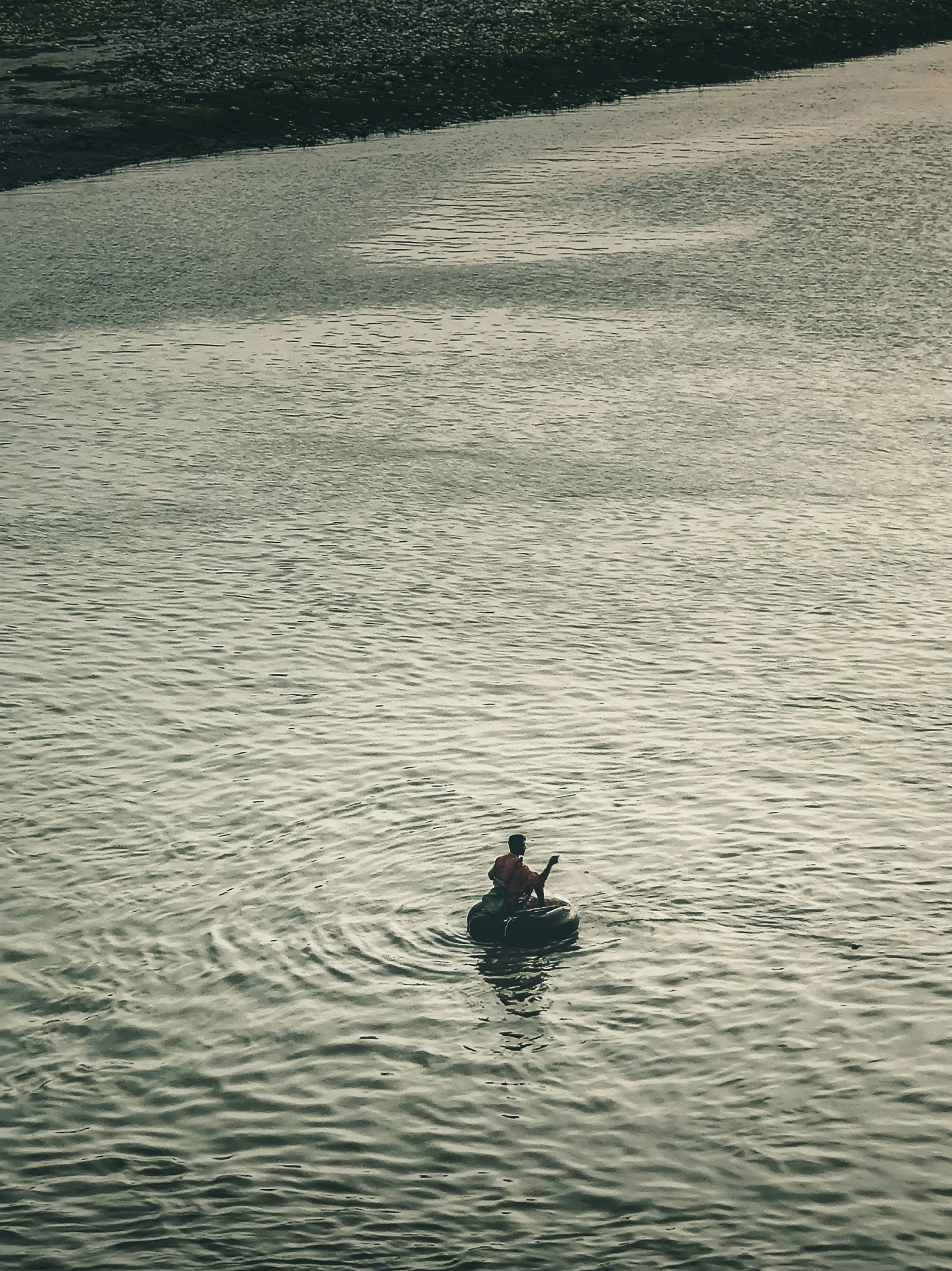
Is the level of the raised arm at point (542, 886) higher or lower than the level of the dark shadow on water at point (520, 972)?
higher

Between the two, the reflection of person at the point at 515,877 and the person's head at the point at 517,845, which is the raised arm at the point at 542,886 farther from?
the person's head at the point at 517,845

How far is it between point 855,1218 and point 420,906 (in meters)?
7.11

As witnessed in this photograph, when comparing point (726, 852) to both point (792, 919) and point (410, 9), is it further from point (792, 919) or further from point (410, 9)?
point (410, 9)

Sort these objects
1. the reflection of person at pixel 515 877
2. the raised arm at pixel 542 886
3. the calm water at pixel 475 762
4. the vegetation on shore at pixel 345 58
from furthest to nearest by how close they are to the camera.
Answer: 1. the vegetation on shore at pixel 345 58
2. the raised arm at pixel 542 886
3. the reflection of person at pixel 515 877
4. the calm water at pixel 475 762

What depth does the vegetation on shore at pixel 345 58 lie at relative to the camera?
71.8 metres

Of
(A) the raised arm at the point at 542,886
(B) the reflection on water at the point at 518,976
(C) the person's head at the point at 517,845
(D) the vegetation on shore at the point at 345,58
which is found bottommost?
(B) the reflection on water at the point at 518,976

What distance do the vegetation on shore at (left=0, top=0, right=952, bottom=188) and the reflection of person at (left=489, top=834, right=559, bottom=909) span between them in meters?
52.2

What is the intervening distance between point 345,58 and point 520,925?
65.6m

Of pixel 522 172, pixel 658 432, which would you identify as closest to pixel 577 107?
pixel 522 172

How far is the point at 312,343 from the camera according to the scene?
4866 cm

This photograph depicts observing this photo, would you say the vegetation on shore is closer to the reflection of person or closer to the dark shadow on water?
the reflection of person

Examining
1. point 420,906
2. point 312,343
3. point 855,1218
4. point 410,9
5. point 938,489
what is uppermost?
point 410,9

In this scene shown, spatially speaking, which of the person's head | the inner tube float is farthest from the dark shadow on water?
the person's head

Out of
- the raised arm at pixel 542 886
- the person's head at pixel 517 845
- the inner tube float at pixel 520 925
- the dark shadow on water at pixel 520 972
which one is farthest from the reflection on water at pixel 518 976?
the person's head at pixel 517 845
